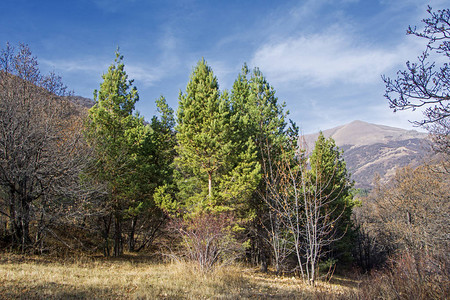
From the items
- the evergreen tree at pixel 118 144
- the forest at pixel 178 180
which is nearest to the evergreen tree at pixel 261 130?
the forest at pixel 178 180

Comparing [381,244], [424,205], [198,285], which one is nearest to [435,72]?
[198,285]

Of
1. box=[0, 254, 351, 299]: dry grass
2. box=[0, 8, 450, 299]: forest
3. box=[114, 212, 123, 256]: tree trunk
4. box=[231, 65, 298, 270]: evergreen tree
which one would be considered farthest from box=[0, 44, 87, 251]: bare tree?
box=[231, 65, 298, 270]: evergreen tree

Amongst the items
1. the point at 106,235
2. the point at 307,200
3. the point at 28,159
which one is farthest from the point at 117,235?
the point at 307,200

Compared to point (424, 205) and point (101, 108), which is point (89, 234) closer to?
A: point (101, 108)

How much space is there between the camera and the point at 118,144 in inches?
604

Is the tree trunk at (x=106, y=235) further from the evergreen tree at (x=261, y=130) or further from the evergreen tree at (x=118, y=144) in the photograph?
the evergreen tree at (x=261, y=130)

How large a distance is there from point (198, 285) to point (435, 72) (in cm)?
773

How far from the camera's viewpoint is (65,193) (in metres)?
11.3

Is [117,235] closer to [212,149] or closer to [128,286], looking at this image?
[212,149]

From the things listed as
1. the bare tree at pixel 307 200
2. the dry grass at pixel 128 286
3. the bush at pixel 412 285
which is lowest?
the dry grass at pixel 128 286

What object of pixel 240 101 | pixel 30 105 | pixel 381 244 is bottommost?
pixel 381 244

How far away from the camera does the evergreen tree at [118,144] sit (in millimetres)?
14661

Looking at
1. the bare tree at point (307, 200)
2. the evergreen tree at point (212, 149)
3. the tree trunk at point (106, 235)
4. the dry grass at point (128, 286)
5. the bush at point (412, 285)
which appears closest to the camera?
the bush at point (412, 285)

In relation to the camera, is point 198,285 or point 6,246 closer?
point 198,285
